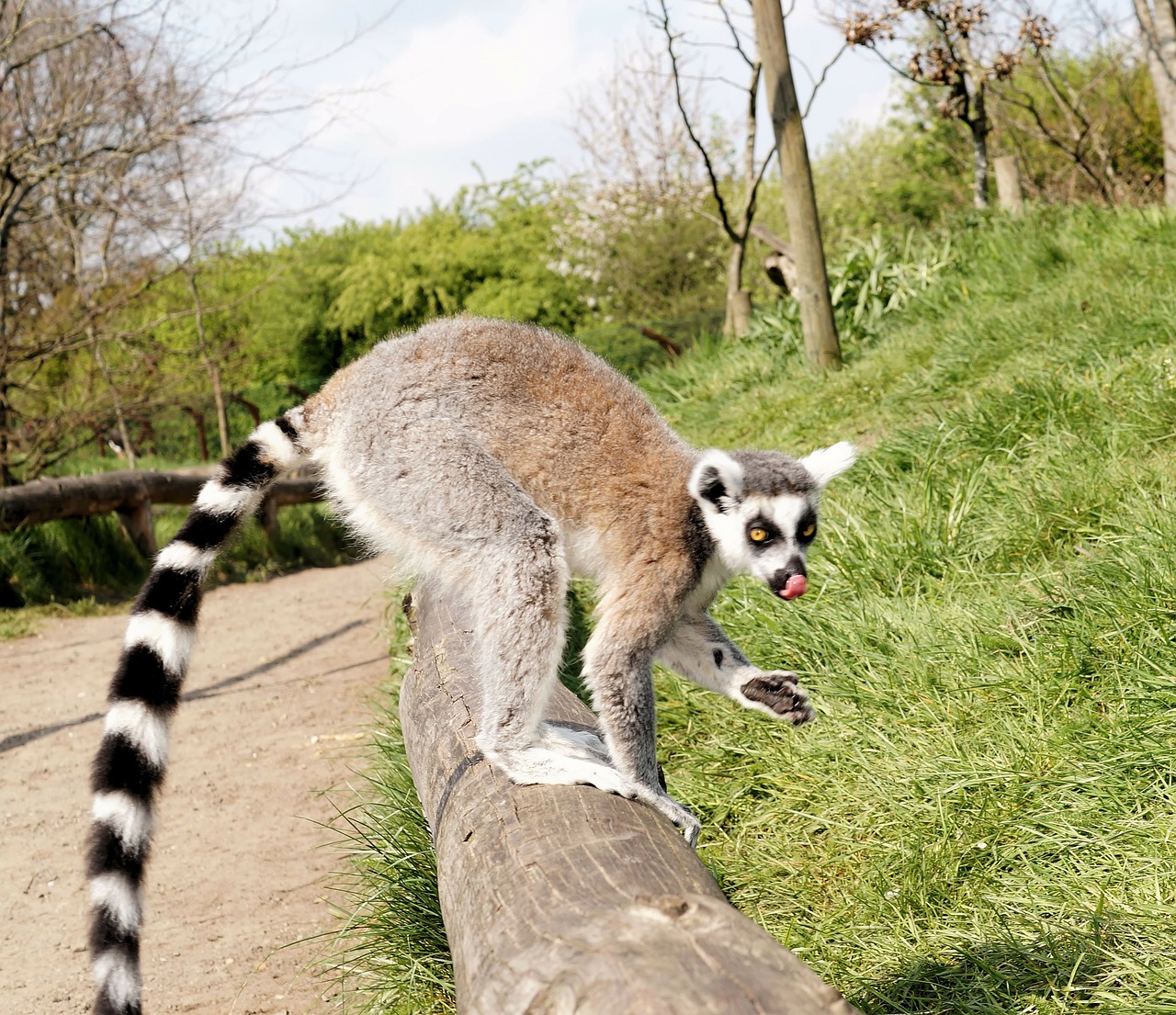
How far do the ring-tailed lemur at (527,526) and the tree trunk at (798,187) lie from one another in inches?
190

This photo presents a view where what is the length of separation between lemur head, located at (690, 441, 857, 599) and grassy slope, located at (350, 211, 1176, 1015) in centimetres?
95

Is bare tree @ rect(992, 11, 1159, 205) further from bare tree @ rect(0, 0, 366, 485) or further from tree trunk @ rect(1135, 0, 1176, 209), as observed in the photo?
bare tree @ rect(0, 0, 366, 485)

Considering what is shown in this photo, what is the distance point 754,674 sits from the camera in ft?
12.2

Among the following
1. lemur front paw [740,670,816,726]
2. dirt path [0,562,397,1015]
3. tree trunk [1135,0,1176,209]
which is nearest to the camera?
lemur front paw [740,670,816,726]

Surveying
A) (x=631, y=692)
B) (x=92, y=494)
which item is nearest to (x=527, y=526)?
(x=631, y=692)

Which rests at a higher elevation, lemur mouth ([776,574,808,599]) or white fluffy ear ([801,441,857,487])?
white fluffy ear ([801,441,857,487])

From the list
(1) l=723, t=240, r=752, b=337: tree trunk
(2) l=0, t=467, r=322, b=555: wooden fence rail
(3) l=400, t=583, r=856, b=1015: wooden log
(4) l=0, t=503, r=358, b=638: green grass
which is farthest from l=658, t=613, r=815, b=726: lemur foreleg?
(1) l=723, t=240, r=752, b=337: tree trunk

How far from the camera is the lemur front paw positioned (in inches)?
144

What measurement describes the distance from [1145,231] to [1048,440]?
3466mm

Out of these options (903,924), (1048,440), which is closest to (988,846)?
(903,924)

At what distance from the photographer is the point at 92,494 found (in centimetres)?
1003

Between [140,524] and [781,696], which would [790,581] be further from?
[140,524]

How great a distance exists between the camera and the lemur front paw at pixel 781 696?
12.0 feet

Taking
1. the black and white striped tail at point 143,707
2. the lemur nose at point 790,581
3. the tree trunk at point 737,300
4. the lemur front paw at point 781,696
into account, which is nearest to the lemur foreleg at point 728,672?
the lemur front paw at point 781,696
